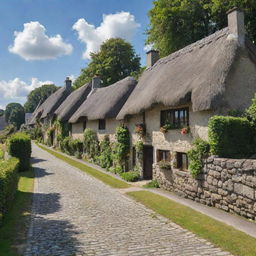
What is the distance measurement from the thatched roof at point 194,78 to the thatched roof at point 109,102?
3.53m

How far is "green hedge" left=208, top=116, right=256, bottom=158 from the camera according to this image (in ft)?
36.9

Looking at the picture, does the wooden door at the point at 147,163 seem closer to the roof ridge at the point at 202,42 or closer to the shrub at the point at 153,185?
the shrub at the point at 153,185

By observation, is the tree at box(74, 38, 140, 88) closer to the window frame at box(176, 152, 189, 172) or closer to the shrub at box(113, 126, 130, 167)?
the shrub at box(113, 126, 130, 167)

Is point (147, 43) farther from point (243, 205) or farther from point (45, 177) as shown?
point (243, 205)

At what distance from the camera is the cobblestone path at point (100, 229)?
283 inches

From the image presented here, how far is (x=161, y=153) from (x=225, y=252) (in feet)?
32.2

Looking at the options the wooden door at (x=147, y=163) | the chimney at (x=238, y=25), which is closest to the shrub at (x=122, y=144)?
the wooden door at (x=147, y=163)

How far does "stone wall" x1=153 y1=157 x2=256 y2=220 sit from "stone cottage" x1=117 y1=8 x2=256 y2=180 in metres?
1.04

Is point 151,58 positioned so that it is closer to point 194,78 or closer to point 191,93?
point 194,78

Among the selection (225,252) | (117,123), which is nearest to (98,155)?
(117,123)

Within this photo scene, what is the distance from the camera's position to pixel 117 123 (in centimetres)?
2234

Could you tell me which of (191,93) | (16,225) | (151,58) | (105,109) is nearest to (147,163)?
(105,109)

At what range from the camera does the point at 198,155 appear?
12383 mm

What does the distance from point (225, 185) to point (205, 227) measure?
7.53 ft
